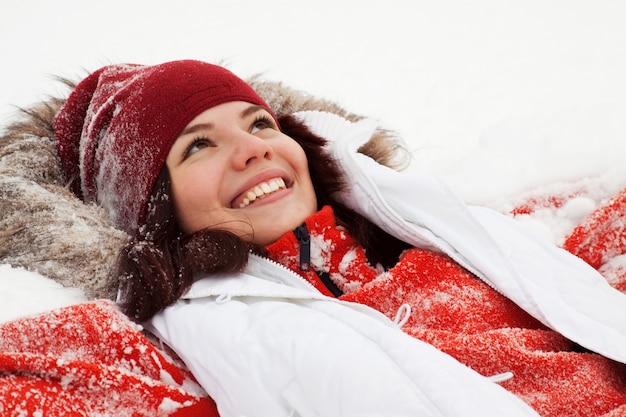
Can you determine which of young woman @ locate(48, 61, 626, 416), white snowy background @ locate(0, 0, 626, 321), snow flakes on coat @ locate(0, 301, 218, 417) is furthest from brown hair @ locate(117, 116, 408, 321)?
white snowy background @ locate(0, 0, 626, 321)

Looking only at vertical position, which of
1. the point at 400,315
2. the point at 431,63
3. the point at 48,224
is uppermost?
the point at 431,63

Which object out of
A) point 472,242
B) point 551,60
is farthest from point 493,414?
point 551,60

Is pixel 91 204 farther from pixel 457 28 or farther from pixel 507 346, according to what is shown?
pixel 457 28

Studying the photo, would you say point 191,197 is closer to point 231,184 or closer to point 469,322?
point 231,184

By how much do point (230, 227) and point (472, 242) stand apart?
0.58 meters

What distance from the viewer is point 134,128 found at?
1.60 meters

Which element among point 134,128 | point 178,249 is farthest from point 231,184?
point 134,128

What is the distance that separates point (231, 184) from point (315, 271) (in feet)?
0.96

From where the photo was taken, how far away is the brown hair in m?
1.30

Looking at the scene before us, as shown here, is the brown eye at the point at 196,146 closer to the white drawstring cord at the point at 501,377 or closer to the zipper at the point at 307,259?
the zipper at the point at 307,259

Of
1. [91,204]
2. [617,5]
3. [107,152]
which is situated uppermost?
[617,5]

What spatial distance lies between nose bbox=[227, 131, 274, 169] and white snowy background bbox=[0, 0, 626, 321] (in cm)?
52

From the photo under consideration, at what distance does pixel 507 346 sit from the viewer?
1210mm

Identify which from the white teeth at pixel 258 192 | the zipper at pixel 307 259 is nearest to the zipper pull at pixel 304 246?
the zipper at pixel 307 259
